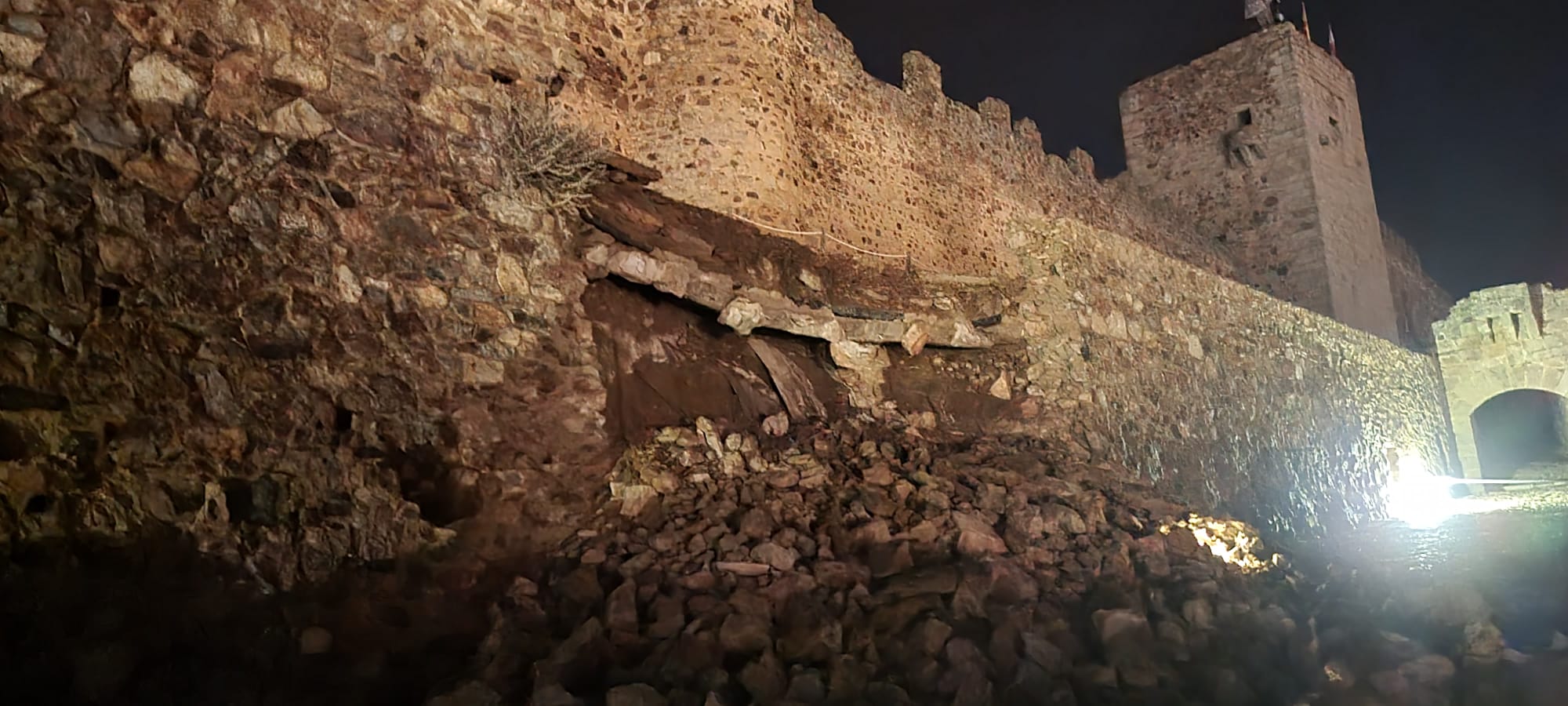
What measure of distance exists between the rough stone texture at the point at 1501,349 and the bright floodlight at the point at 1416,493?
4.55m

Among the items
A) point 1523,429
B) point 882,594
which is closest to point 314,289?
point 882,594

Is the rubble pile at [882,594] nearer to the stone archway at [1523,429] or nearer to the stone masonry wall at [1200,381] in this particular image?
the stone masonry wall at [1200,381]

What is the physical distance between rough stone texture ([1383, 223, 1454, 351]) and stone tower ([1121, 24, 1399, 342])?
3017 millimetres

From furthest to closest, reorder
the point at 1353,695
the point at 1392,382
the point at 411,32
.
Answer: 1. the point at 1392,382
2. the point at 411,32
3. the point at 1353,695

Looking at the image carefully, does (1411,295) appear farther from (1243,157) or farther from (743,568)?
(743,568)

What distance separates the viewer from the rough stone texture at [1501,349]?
15.6m

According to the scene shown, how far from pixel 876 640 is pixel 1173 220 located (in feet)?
51.4

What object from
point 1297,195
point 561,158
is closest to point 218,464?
point 561,158

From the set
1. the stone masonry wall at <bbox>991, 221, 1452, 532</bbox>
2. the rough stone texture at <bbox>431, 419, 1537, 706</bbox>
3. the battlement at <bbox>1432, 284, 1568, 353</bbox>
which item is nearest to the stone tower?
the battlement at <bbox>1432, 284, 1568, 353</bbox>

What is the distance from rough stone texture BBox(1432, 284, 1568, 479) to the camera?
51.2 feet

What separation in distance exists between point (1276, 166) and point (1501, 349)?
5244mm

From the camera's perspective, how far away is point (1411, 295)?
75.0 feet

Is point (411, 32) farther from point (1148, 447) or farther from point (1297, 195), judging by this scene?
point (1297, 195)

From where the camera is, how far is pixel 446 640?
297 cm
